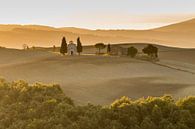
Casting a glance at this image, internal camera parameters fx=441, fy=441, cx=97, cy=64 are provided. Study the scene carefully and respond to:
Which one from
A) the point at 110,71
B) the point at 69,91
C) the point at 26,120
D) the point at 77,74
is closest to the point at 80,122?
the point at 26,120

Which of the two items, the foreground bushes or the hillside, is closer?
the foreground bushes

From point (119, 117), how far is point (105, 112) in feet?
1.53

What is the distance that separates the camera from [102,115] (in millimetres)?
13305

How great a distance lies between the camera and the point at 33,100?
50.3 ft

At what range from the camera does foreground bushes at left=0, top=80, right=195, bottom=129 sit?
42.2 feet

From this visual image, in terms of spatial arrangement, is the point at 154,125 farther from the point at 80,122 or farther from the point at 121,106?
the point at 80,122

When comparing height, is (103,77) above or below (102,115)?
below

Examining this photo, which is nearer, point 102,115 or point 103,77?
point 102,115

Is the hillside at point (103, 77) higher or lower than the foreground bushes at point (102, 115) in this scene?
lower

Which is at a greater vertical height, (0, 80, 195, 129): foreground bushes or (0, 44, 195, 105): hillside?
(0, 80, 195, 129): foreground bushes

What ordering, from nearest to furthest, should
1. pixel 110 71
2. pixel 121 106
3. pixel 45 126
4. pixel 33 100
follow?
pixel 45 126, pixel 121 106, pixel 33 100, pixel 110 71

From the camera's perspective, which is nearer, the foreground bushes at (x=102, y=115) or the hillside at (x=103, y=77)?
the foreground bushes at (x=102, y=115)

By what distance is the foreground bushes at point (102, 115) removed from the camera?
1286 centimetres

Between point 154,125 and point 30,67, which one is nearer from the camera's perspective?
point 154,125
